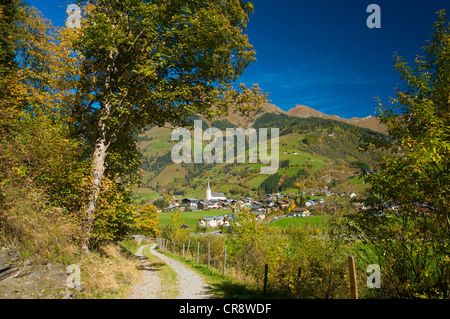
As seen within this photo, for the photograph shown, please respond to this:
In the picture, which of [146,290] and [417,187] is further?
[146,290]

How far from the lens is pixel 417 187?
5.44 metres

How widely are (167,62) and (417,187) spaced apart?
10622 mm

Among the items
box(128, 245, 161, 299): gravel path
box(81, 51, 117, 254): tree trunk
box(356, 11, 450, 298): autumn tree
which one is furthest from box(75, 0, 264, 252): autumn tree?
box(356, 11, 450, 298): autumn tree

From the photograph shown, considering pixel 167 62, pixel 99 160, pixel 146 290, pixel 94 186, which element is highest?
pixel 167 62

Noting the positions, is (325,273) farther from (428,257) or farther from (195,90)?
(195,90)

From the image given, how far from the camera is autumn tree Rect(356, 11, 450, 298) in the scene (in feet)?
16.9

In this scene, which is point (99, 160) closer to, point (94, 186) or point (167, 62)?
point (94, 186)

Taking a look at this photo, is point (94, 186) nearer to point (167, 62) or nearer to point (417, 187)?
point (167, 62)

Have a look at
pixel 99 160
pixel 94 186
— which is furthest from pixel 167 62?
pixel 94 186

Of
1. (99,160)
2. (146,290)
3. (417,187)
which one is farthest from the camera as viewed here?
(99,160)

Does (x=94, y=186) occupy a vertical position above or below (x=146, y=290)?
above

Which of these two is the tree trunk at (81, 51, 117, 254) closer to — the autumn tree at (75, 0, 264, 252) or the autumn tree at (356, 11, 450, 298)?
the autumn tree at (75, 0, 264, 252)

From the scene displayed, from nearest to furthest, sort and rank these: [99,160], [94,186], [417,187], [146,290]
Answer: [417,187], [146,290], [94,186], [99,160]

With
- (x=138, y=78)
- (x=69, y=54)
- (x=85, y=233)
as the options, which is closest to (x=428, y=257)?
(x=85, y=233)
